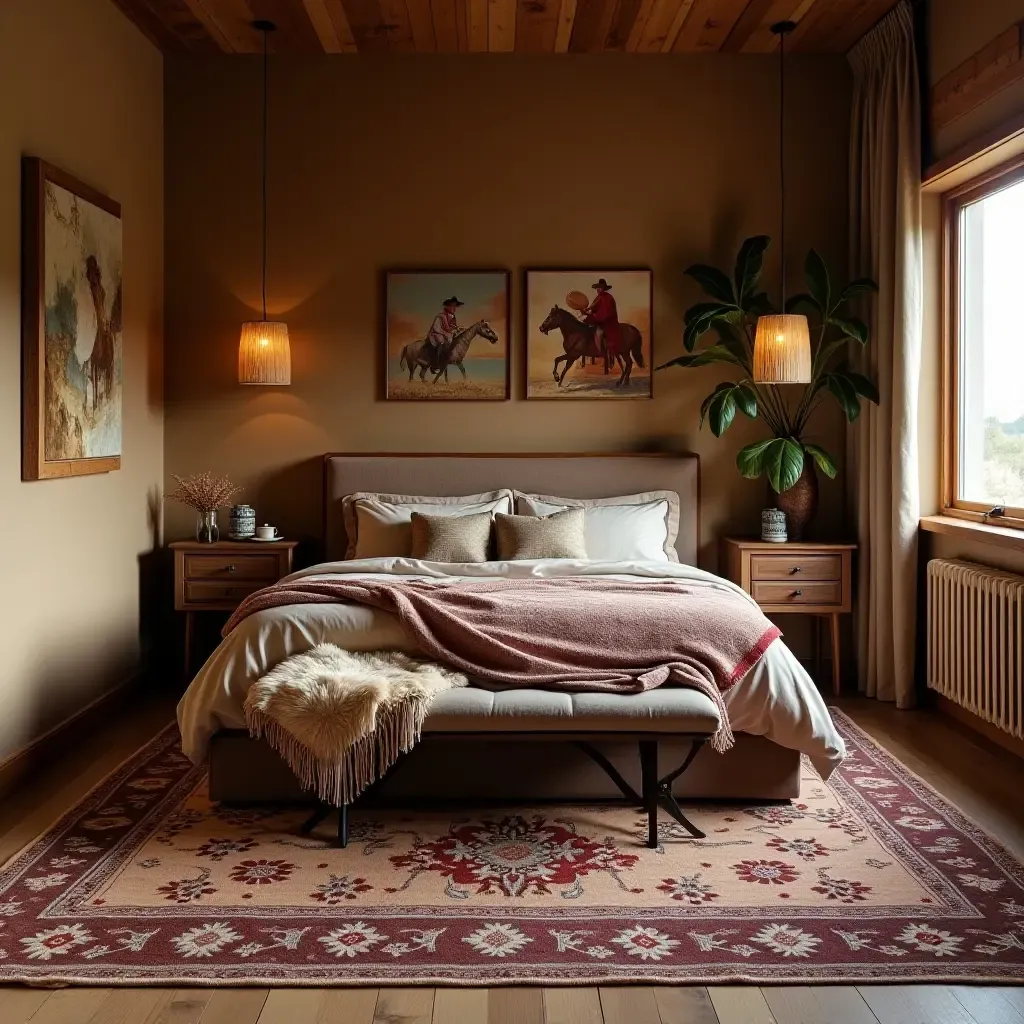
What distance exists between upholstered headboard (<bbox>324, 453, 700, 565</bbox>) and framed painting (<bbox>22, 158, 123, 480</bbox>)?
1125 millimetres

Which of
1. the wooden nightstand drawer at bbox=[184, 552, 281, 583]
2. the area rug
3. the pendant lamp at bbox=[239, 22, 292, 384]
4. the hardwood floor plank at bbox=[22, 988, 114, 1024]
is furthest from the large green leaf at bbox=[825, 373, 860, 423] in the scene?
the hardwood floor plank at bbox=[22, 988, 114, 1024]

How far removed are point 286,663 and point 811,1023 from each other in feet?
6.15

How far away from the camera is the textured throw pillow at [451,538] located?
483cm

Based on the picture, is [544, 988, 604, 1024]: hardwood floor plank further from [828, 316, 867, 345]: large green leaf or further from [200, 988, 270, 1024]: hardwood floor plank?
[828, 316, 867, 345]: large green leaf

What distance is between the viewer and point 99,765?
13.3ft

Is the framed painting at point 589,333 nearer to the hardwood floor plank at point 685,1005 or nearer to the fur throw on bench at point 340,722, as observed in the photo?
the fur throw on bench at point 340,722

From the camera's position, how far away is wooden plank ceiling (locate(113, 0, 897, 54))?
4.84m

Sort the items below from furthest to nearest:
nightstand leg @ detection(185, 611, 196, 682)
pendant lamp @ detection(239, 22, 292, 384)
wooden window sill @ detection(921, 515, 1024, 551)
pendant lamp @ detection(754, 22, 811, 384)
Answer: pendant lamp @ detection(239, 22, 292, 384)
nightstand leg @ detection(185, 611, 196, 682)
pendant lamp @ detection(754, 22, 811, 384)
wooden window sill @ detection(921, 515, 1024, 551)

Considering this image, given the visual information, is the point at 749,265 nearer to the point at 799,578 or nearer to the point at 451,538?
the point at 799,578

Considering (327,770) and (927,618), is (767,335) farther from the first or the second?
(327,770)

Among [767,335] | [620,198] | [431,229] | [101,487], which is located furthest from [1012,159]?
[101,487]

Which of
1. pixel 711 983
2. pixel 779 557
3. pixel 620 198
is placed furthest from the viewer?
pixel 620 198

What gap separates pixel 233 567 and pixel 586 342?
2082 millimetres

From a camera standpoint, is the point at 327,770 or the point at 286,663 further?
the point at 286,663
